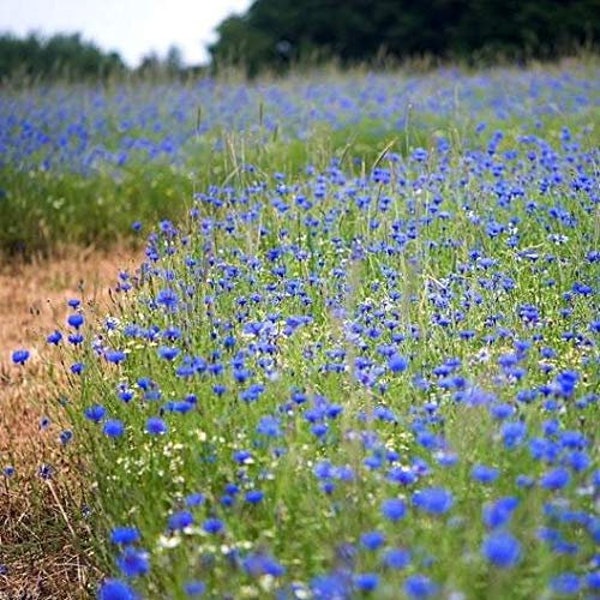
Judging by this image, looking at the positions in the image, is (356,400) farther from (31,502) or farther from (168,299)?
(31,502)

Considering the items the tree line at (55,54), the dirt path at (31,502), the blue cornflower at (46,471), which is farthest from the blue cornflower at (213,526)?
the tree line at (55,54)

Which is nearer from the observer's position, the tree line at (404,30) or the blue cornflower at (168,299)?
the blue cornflower at (168,299)

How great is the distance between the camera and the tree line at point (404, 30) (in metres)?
15.6

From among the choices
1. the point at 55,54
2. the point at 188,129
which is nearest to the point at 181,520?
the point at 188,129

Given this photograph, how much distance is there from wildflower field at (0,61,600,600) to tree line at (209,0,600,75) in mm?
10472

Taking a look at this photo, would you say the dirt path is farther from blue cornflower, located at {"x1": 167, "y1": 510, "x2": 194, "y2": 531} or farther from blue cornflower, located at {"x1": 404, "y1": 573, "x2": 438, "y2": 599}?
blue cornflower, located at {"x1": 404, "y1": 573, "x2": 438, "y2": 599}

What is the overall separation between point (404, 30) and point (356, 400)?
586 inches

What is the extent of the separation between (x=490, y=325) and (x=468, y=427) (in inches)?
34.5

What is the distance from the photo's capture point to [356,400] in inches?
108

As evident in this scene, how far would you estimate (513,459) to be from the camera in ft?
7.97

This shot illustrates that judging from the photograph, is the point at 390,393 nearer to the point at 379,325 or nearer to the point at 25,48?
the point at 379,325

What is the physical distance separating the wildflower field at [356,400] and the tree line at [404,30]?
10.5 m

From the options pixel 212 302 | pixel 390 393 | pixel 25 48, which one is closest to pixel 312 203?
pixel 212 302

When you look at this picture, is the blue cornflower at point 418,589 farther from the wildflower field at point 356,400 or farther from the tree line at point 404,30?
the tree line at point 404,30
